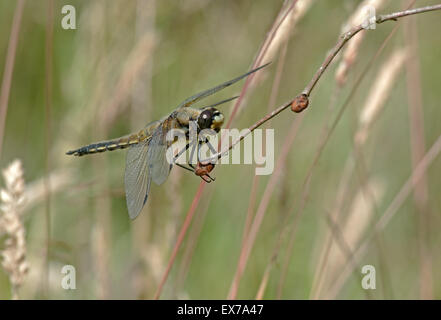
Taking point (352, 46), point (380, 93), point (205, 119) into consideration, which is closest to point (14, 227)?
point (205, 119)

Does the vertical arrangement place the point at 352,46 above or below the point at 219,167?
above

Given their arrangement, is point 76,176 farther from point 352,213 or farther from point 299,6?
point 299,6

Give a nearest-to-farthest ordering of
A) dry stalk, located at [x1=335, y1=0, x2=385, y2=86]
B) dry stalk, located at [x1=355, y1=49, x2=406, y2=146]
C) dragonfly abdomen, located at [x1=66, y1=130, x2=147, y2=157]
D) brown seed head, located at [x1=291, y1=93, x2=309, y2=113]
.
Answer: brown seed head, located at [x1=291, y1=93, x2=309, y2=113] < dry stalk, located at [x1=335, y1=0, x2=385, y2=86] < dry stalk, located at [x1=355, y1=49, x2=406, y2=146] < dragonfly abdomen, located at [x1=66, y1=130, x2=147, y2=157]

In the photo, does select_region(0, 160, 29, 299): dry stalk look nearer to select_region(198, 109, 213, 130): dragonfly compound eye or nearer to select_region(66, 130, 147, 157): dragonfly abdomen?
select_region(66, 130, 147, 157): dragonfly abdomen

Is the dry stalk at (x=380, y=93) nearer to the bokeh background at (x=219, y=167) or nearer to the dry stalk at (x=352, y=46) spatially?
the bokeh background at (x=219, y=167)

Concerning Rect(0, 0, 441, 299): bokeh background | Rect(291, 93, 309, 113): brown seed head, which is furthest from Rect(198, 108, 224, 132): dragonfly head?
Rect(291, 93, 309, 113): brown seed head

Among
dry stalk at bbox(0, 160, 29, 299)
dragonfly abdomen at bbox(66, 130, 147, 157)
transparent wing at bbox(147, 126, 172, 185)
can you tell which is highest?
dragonfly abdomen at bbox(66, 130, 147, 157)

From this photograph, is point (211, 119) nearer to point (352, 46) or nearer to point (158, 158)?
point (158, 158)
